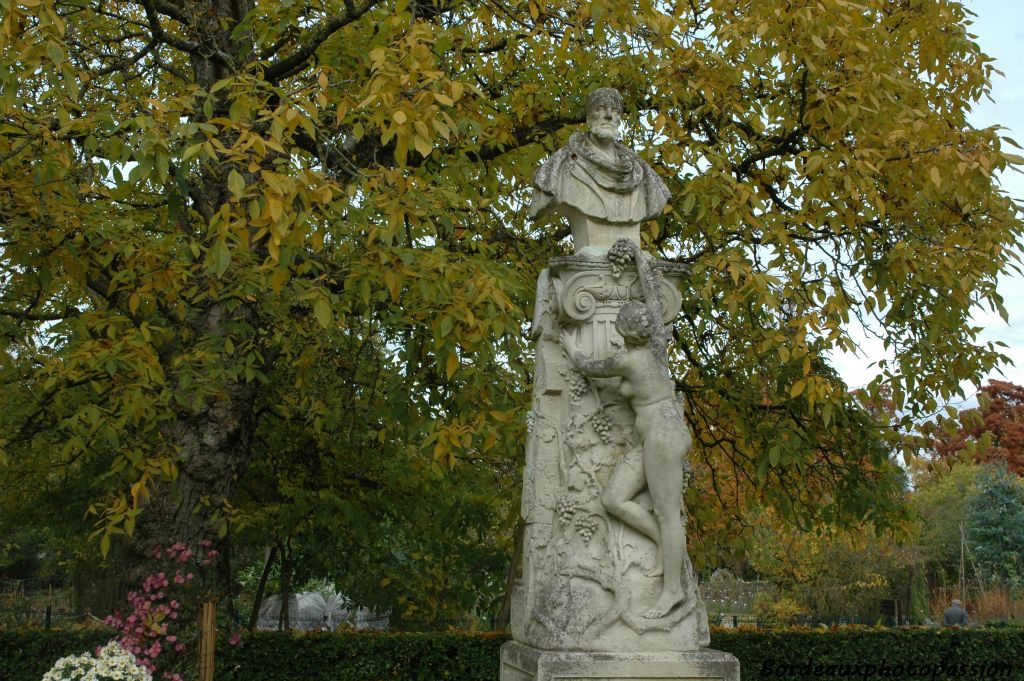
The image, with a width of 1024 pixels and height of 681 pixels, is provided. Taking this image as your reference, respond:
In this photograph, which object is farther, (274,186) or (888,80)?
(888,80)

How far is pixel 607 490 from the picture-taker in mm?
5109

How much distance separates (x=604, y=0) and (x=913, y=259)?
3.06 metres

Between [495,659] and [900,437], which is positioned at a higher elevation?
[900,437]

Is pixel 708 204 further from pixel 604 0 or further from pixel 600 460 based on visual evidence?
pixel 600 460

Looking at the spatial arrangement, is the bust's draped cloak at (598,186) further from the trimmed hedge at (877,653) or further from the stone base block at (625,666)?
the trimmed hedge at (877,653)

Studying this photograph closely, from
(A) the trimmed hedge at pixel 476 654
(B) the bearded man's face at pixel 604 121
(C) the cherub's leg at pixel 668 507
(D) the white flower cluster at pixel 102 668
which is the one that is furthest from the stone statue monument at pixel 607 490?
(A) the trimmed hedge at pixel 476 654

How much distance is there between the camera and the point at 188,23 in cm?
772

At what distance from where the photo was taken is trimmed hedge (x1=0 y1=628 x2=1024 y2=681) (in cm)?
916

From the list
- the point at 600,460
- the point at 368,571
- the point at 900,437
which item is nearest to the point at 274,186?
the point at 600,460

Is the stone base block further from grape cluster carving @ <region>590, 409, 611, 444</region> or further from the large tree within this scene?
Result: the large tree

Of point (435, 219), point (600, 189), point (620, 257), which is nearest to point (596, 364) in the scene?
point (620, 257)

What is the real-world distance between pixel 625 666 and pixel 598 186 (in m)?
2.71

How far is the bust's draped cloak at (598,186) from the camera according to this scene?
5.67 metres

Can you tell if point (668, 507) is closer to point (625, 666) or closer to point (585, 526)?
point (585, 526)
